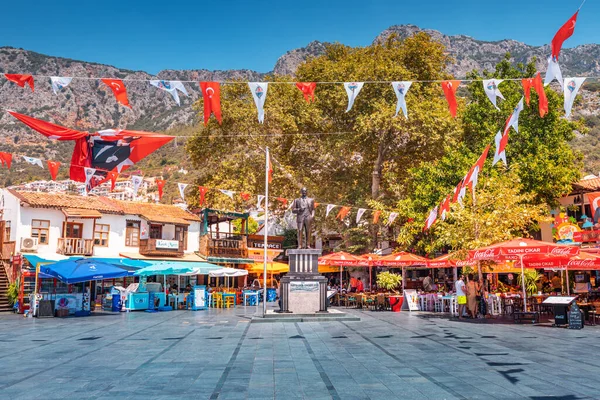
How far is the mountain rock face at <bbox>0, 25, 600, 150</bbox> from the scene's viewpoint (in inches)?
4129

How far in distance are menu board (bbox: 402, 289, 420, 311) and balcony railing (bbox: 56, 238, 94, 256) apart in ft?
61.8

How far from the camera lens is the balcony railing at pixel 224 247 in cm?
3978

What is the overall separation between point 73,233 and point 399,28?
13390 centimetres

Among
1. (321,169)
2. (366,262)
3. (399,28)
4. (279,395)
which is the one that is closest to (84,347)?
(279,395)

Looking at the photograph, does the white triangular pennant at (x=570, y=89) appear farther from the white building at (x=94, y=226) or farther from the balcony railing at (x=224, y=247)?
the balcony railing at (x=224, y=247)

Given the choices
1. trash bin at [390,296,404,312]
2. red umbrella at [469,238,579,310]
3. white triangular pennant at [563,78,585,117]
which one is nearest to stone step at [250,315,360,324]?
red umbrella at [469,238,579,310]

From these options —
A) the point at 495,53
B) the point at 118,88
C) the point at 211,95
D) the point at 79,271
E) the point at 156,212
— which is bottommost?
the point at 79,271

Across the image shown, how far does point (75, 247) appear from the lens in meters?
31.3

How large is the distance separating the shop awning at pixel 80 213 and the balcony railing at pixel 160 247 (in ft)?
13.5

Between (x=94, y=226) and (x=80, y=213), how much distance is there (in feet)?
5.27

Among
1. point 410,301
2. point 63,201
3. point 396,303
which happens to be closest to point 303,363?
point 396,303

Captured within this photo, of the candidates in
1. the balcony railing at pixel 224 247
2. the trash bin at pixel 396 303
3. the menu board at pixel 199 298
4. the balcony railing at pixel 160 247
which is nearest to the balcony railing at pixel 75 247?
the balcony railing at pixel 160 247

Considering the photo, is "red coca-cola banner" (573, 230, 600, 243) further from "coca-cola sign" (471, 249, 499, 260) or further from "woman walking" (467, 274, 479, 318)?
"coca-cola sign" (471, 249, 499, 260)

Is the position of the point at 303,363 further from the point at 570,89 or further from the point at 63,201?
the point at 63,201
